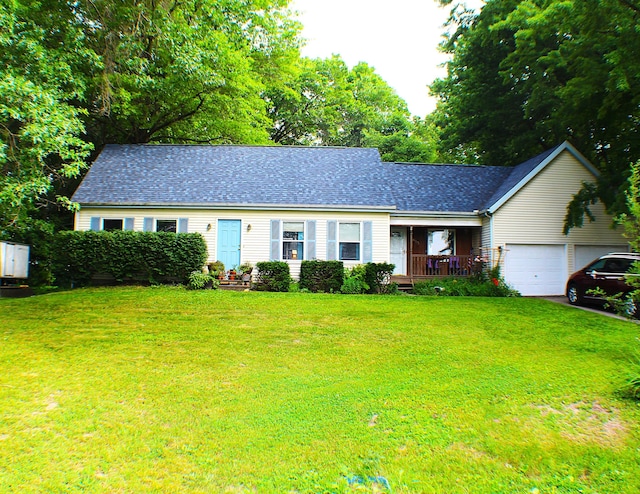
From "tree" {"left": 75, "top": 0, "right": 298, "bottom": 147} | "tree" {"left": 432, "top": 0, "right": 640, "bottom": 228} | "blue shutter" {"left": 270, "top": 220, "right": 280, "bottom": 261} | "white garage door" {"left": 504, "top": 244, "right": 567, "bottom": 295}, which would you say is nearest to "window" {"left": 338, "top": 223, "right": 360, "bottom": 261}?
"blue shutter" {"left": 270, "top": 220, "right": 280, "bottom": 261}

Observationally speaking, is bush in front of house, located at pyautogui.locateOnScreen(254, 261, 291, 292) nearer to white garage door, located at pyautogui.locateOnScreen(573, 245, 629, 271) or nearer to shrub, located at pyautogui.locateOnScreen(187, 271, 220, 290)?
shrub, located at pyautogui.locateOnScreen(187, 271, 220, 290)

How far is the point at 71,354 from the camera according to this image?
5.98 metres

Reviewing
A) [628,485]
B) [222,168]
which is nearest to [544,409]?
[628,485]

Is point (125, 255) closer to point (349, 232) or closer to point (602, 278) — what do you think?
point (349, 232)

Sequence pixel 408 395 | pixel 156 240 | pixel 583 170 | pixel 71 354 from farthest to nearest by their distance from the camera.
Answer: pixel 583 170 → pixel 156 240 → pixel 71 354 → pixel 408 395

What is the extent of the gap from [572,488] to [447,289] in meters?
10.6

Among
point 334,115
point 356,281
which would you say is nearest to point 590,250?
point 356,281

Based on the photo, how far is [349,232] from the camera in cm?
1451

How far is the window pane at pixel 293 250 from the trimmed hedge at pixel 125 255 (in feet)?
10.5

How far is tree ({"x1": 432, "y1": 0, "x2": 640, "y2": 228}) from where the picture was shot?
1202cm

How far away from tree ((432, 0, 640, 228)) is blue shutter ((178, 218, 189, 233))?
1390cm

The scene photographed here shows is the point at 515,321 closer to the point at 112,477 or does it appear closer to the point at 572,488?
the point at 572,488

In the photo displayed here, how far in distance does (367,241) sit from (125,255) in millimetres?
8450

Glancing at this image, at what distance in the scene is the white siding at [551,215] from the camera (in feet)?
47.4
